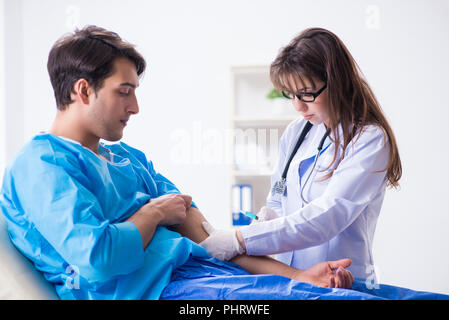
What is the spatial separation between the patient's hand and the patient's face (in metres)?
0.71

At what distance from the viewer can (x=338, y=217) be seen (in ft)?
3.95

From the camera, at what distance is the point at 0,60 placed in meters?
3.11

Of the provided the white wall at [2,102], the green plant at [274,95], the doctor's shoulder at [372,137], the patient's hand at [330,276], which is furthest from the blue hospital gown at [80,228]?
the white wall at [2,102]

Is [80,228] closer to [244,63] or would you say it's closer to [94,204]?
[94,204]

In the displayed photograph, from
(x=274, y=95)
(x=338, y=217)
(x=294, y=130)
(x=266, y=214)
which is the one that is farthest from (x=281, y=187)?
(x=274, y=95)

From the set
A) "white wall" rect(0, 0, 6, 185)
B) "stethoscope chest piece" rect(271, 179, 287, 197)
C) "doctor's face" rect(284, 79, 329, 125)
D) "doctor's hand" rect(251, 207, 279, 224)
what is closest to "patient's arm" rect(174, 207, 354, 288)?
"doctor's hand" rect(251, 207, 279, 224)

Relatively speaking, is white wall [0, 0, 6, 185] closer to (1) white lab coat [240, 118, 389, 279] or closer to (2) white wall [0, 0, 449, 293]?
(2) white wall [0, 0, 449, 293]

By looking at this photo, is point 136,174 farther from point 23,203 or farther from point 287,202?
point 287,202

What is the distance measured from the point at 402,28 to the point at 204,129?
1.84m

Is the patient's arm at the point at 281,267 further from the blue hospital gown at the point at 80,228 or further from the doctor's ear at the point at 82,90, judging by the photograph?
the doctor's ear at the point at 82,90

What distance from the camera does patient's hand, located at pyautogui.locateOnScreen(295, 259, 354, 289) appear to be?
1.05 metres

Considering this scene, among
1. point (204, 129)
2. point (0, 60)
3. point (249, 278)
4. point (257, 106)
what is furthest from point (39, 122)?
point (249, 278)
